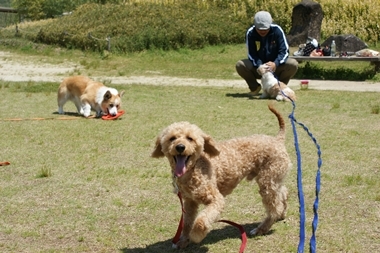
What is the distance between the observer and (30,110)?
10062mm

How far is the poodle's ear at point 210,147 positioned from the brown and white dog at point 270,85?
6.82 metres

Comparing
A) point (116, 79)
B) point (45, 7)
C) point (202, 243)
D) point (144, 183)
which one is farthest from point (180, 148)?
point (45, 7)

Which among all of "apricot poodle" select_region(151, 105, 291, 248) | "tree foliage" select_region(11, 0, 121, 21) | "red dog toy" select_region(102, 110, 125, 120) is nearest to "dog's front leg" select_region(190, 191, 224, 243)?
"apricot poodle" select_region(151, 105, 291, 248)

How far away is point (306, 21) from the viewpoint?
64.8 feet

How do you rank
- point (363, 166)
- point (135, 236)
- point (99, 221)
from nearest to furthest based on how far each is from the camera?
point (135, 236) → point (99, 221) → point (363, 166)

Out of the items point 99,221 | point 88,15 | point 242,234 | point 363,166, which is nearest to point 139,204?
point 99,221

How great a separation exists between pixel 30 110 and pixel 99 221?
6047 millimetres

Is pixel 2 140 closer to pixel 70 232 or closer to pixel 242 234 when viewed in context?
pixel 70 232

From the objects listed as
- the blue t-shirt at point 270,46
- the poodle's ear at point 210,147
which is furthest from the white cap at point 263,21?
the poodle's ear at point 210,147

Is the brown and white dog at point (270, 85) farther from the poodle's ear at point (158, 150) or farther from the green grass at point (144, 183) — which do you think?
the poodle's ear at point (158, 150)

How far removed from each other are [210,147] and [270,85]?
23.4 feet

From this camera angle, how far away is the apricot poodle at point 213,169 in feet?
12.1

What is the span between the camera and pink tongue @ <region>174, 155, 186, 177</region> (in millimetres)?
3676

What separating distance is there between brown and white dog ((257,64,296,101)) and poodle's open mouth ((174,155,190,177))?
7.04 m
